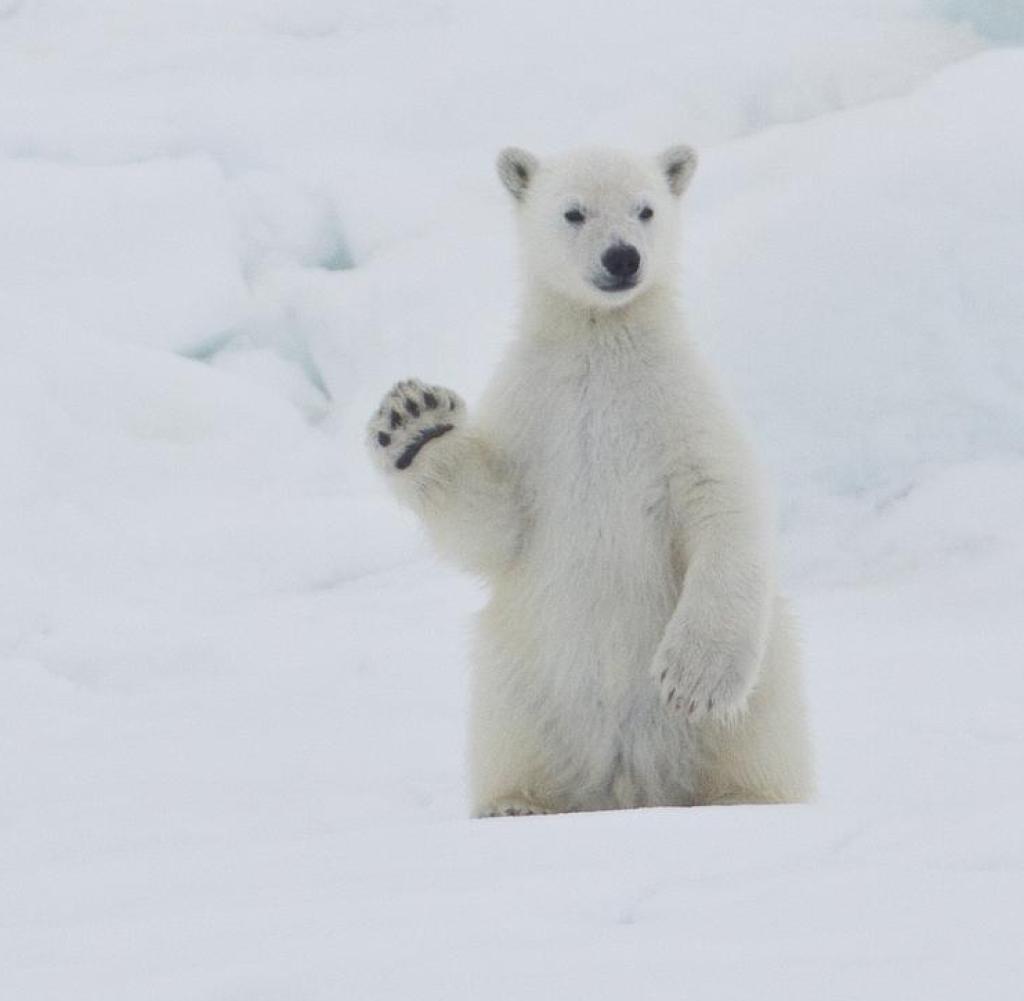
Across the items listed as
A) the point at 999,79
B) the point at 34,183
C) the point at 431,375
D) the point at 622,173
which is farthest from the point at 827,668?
the point at 34,183

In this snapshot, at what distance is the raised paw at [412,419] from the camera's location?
3418mm

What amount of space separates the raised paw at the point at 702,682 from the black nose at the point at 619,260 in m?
0.79

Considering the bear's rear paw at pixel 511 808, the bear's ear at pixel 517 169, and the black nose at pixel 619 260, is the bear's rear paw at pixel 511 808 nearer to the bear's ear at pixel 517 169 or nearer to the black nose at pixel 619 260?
the black nose at pixel 619 260

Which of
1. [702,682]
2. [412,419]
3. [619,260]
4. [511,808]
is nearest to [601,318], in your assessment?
[619,260]

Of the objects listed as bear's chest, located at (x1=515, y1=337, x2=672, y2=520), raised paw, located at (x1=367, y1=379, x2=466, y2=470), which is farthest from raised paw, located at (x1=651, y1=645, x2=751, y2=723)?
raised paw, located at (x1=367, y1=379, x2=466, y2=470)

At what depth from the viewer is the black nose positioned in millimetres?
3518

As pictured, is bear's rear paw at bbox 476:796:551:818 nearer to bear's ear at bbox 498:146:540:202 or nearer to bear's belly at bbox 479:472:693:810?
bear's belly at bbox 479:472:693:810

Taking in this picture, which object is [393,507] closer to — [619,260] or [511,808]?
[619,260]

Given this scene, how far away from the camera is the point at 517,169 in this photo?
4.07 meters

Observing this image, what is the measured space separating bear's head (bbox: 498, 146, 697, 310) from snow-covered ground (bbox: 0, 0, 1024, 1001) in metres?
1.20

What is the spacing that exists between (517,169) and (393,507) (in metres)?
2.45

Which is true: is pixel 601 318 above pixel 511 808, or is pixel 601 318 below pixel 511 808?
above

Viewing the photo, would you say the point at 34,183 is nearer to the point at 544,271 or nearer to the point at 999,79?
the point at 999,79

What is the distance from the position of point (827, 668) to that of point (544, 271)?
183cm
